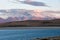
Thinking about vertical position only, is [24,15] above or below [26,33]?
above

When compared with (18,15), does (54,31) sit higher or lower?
lower

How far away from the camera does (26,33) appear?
97 centimetres

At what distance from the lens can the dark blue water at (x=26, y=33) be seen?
94 cm

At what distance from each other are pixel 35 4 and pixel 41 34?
242 millimetres

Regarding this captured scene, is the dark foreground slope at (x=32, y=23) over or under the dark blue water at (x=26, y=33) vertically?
Result: over

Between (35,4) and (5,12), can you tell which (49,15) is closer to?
(35,4)

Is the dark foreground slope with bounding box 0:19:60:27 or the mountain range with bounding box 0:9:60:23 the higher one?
the mountain range with bounding box 0:9:60:23

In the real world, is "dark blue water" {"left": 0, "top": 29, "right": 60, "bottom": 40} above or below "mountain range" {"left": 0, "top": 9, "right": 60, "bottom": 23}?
below

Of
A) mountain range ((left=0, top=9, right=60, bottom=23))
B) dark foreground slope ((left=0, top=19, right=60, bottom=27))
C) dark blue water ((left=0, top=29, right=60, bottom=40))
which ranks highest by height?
mountain range ((left=0, top=9, right=60, bottom=23))

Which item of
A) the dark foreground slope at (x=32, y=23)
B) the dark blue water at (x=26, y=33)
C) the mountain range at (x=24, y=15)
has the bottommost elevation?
the dark blue water at (x=26, y=33)

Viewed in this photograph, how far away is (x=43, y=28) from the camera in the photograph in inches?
39.6

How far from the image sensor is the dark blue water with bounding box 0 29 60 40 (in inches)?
37.0

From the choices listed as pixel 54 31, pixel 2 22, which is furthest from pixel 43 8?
pixel 2 22

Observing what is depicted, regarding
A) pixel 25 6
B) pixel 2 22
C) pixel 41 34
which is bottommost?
pixel 41 34
